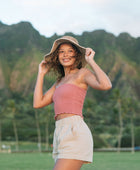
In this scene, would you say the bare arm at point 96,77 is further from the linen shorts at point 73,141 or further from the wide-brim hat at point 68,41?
the linen shorts at point 73,141

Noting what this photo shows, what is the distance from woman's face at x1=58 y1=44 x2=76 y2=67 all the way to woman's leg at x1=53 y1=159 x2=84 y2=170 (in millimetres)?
994

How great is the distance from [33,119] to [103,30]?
87.5 m

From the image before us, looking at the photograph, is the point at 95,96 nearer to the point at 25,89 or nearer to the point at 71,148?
the point at 25,89

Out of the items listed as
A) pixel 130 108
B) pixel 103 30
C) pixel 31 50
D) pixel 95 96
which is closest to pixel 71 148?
pixel 130 108

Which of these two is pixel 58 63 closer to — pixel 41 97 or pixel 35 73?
pixel 41 97

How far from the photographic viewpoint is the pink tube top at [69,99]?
340 centimetres

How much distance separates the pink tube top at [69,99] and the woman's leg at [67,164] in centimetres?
44

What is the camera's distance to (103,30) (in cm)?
18425

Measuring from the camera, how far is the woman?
3246 millimetres

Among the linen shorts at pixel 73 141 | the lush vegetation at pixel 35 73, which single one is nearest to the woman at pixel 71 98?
the linen shorts at pixel 73 141

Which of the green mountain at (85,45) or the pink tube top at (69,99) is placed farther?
the green mountain at (85,45)

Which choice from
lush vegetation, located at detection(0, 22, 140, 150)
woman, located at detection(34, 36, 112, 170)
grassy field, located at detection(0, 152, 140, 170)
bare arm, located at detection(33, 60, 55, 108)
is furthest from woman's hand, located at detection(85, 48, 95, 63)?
lush vegetation, located at detection(0, 22, 140, 150)

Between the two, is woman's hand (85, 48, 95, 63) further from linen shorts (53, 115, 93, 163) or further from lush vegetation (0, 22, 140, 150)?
lush vegetation (0, 22, 140, 150)

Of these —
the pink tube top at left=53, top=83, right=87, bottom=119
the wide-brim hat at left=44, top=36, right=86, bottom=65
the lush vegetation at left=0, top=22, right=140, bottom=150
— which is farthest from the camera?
the lush vegetation at left=0, top=22, right=140, bottom=150
